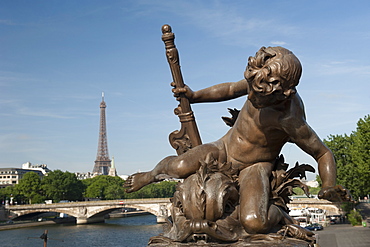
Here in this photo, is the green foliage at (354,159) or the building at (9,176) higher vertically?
the building at (9,176)

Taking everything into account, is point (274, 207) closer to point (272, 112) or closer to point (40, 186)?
point (272, 112)

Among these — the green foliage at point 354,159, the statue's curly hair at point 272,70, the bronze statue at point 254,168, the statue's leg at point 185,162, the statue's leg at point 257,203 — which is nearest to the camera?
the statue's curly hair at point 272,70

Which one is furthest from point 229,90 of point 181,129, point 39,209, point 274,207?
point 39,209

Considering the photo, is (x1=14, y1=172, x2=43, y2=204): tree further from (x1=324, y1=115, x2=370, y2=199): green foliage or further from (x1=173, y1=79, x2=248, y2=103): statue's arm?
(x1=173, y1=79, x2=248, y2=103): statue's arm

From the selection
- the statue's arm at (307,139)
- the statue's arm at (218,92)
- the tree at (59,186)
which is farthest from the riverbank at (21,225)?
the statue's arm at (307,139)

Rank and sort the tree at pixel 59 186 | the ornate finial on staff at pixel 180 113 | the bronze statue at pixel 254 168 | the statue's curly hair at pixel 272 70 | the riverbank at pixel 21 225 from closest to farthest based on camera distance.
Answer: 1. the statue's curly hair at pixel 272 70
2. the bronze statue at pixel 254 168
3. the ornate finial on staff at pixel 180 113
4. the riverbank at pixel 21 225
5. the tree at pixel 59 186

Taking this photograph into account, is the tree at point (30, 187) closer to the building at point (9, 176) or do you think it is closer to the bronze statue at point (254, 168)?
the building at point (9, 176)

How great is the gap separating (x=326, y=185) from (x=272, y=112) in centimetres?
88

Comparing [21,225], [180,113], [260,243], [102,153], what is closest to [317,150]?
[260,243]

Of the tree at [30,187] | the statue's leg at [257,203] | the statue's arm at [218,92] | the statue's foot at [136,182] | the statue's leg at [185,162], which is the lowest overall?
the statue's leg at [257,203]

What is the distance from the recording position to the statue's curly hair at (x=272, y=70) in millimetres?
3828

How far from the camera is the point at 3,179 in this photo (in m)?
91.6

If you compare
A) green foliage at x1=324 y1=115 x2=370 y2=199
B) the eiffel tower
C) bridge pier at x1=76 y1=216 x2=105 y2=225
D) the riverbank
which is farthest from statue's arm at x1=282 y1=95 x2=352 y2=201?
the eiffel tower

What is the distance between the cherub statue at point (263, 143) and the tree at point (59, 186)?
60.2 meters
